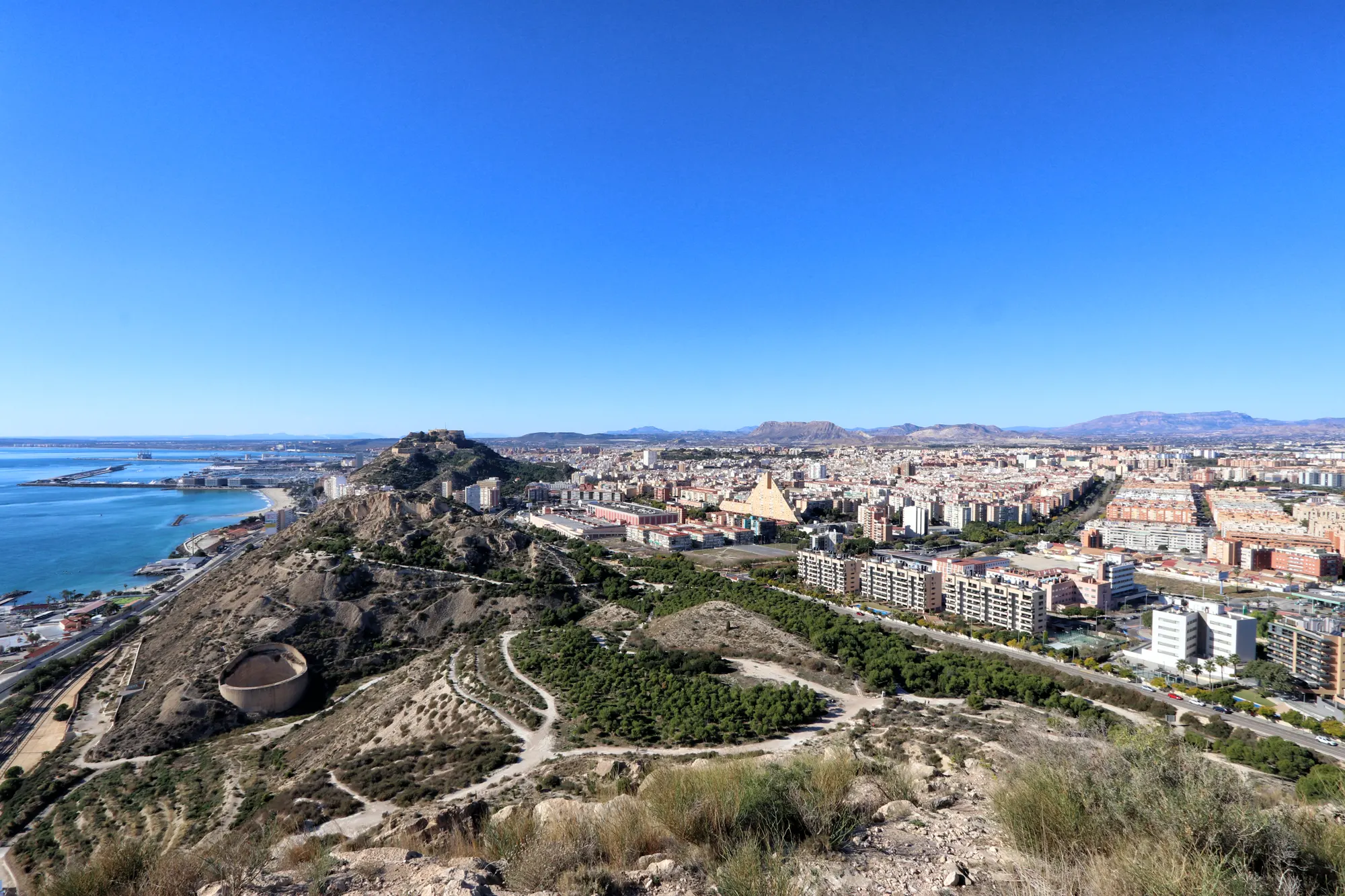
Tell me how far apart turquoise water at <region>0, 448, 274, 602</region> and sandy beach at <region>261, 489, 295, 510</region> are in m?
0.77

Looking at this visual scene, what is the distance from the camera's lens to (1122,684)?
14.0 meters

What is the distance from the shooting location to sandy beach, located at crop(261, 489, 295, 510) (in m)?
52.0

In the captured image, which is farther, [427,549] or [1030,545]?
[1030,545]

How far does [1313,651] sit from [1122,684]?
4.19m

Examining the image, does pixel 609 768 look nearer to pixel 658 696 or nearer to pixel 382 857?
pixel 658 696

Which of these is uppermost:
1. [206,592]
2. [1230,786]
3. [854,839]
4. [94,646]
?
[1230,786]

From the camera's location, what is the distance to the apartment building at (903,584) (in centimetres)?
2117

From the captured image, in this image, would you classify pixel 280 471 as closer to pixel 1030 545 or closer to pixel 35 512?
pixel 35 512

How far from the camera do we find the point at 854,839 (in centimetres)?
362

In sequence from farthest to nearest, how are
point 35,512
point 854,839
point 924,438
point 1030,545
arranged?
point 924,438 < point 35,512 < point 1030,545 < point 854,839

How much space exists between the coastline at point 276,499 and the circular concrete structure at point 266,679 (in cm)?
3809

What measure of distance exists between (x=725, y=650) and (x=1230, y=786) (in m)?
12.4

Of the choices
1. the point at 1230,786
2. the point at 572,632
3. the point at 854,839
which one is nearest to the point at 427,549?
the point at 572,632

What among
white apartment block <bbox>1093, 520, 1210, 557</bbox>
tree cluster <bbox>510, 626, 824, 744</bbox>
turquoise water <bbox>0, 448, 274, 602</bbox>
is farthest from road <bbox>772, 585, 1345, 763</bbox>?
turquoise water <bbox>0, 448, 274, 602</bbox>
